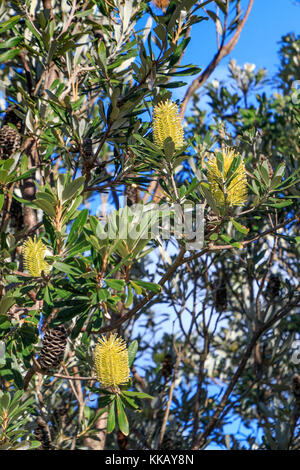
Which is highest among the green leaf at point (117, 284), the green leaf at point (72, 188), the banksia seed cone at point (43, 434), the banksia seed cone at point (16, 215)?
the banksia seed cone at point (16, 215)

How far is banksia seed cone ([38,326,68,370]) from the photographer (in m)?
2.06

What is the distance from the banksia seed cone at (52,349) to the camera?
206 cm

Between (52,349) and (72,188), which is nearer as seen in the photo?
(72,188)

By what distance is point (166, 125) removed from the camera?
160 centimetres

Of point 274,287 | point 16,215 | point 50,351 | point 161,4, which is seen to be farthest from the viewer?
point 274,287

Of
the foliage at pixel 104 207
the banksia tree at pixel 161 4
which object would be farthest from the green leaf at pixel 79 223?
the banksia tree at pixel 161 4

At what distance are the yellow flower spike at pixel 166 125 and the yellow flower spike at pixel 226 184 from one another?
0.43ft

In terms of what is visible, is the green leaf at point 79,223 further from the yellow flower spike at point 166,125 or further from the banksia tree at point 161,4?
the banksia tree at point 161,4

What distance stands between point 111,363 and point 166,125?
29.9 inches

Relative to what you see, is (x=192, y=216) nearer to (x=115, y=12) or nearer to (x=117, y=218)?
(x=117, y=218)

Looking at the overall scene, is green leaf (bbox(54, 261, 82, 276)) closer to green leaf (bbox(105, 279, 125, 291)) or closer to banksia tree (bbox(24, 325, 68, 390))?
green leaf (bbox(105, 279, 125, 291))

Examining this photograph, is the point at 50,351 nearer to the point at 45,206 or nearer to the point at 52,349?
the point at 52,349

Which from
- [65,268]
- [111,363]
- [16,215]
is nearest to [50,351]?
[111,363]
